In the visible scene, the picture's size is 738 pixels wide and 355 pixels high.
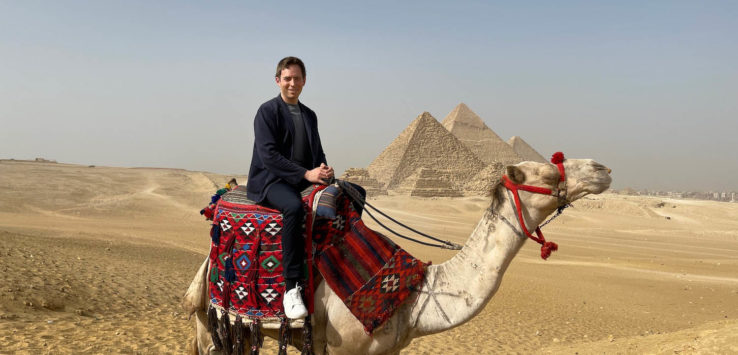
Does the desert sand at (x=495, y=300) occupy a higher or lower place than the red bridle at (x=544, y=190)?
lower

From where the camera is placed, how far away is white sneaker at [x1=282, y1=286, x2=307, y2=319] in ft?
8.50

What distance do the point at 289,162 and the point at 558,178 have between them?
144cm

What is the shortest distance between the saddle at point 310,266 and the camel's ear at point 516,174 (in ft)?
2.43

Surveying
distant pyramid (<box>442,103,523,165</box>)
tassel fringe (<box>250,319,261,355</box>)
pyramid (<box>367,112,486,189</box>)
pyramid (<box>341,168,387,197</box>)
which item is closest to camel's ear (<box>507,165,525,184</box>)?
tassel fringe (<box>250,319,261,355</box>)

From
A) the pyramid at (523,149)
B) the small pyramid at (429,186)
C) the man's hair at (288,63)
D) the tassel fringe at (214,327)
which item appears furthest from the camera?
the pyramid at (523,149)

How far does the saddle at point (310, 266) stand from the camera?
106 inches

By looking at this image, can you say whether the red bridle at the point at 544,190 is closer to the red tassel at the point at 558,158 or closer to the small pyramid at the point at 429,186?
the red tassel at the point at 558,158

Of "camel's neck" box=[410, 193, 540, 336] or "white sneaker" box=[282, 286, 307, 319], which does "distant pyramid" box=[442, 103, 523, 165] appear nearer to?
"camel's neck" box=[410, 193, 540, 336]

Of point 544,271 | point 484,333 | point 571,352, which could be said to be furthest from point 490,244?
point 544,271

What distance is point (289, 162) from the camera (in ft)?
9.25

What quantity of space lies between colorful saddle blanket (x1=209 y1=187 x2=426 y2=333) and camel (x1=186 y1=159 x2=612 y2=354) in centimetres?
8

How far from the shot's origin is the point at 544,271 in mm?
15242

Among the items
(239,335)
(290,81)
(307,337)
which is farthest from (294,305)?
(290,81)

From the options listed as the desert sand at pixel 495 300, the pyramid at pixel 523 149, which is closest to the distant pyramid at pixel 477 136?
the pyramid at pixel 523 149
